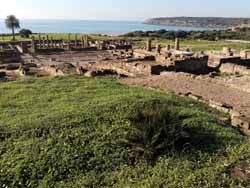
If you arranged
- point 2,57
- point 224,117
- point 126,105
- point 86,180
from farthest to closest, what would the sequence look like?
point 2,57 → point 224,117 → point 126,105 → point 86,180

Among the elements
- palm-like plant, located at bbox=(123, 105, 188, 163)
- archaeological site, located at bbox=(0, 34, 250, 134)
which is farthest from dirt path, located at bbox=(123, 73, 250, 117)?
palm-like plant, located at bbox=(123, 105, 188, 163)

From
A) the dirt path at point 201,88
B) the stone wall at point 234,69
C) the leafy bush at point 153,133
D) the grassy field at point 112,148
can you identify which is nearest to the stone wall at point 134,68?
the dirt path at point 201,88

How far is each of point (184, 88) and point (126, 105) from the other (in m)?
6.38

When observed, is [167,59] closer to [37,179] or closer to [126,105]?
[126,105]

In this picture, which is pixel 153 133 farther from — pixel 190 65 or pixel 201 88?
pixel 190 65

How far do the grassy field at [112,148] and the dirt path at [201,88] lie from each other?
3721mm

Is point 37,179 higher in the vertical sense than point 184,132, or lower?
lower

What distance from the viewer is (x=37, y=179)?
→ 729 centimetres

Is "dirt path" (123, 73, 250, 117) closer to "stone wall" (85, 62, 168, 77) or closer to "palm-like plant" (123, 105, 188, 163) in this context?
"stone wall" (85, 62, 168, 77)

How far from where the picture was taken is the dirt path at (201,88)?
Result: 14348 mm

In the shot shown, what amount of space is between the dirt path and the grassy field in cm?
372

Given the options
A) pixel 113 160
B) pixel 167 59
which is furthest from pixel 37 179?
pixel 167 59

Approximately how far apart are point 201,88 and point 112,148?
9.41 meters

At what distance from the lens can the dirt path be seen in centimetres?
1435
